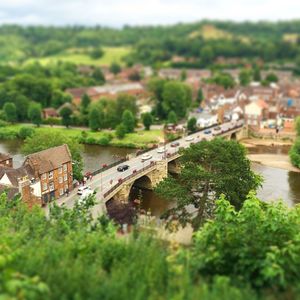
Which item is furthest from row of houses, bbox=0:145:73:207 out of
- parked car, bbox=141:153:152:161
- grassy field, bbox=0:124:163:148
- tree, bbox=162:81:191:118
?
tree, bbox=162:81:191:118

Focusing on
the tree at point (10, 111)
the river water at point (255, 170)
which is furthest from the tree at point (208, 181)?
the tree at point (10, 111)

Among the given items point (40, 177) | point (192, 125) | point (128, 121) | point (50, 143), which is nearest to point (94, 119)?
point (128, 121)

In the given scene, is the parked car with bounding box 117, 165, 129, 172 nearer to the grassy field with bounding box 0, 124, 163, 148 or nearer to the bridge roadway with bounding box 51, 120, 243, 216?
the bridge roadway with bounding box 51, 120, 243, 216

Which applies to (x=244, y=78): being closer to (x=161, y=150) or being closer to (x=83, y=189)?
(x=161, y=150)

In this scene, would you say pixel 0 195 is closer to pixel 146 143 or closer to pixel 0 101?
pixel 146 143

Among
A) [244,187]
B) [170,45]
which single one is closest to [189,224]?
[244,187]
